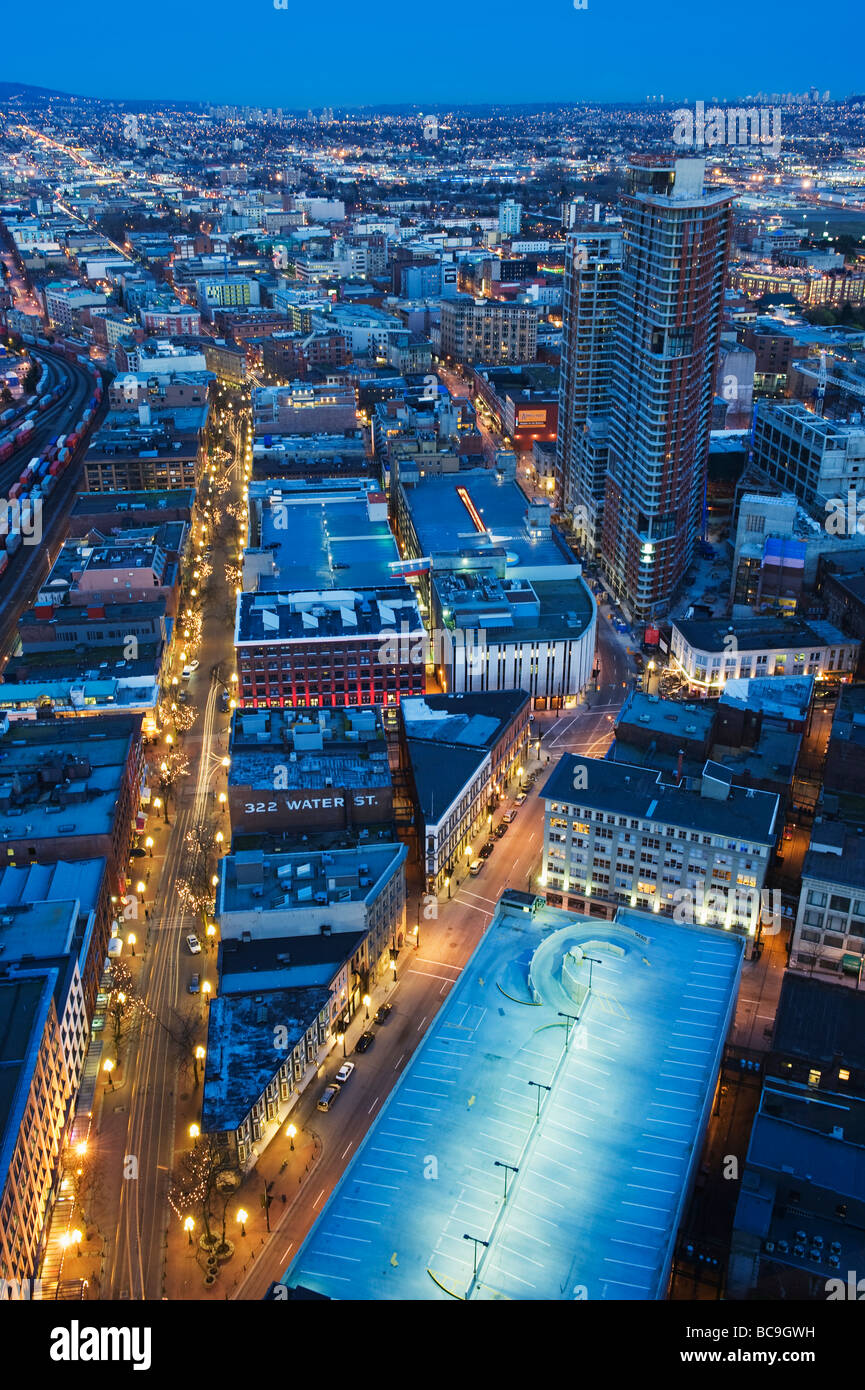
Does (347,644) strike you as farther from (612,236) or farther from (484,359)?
(484,359)

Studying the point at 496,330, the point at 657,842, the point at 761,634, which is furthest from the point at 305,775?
the point at 496,330

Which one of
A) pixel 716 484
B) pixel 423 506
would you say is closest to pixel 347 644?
pixel 423 506

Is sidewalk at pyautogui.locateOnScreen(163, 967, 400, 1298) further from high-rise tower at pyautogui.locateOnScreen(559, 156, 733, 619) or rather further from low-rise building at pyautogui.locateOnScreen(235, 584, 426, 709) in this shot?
high-rise tower at pyautogui.locateOnScreen(559, 156, 733, 619)

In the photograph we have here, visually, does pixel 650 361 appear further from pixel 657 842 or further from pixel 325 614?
pixel 657 842

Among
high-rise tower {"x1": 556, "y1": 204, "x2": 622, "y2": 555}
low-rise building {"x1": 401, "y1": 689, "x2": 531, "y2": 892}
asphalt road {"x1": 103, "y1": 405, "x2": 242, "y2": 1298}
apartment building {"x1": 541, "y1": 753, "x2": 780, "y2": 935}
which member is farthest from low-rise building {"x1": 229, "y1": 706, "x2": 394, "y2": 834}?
high-rise tower {"x1": 556, "y1": 204, "x2": 622, "y2": 555}

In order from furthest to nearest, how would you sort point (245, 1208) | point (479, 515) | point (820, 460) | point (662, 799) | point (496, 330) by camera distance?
1. point (496, 330)
2. point (479, 515)
3. point (820, 460)
4. point (662, 799)
5. point (245, 1208)
